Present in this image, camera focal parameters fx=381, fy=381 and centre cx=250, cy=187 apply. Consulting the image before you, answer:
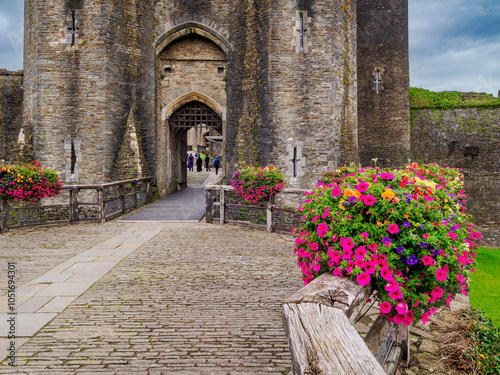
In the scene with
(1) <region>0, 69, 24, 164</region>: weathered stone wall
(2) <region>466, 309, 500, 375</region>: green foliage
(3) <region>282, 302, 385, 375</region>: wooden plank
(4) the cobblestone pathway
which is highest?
(1) <region>0, 69, 24, 164</region>: weathered stone wall

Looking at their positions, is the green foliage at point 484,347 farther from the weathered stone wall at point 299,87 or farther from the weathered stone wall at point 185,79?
the weathered stone wall at point 185,79

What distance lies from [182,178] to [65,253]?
1238 cm

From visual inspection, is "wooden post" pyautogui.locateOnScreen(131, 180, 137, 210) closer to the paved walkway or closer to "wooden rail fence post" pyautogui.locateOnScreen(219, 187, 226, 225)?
the paved walkway

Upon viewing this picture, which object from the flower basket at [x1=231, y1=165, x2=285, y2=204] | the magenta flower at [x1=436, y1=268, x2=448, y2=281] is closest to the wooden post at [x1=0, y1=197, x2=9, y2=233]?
the flower basket at [x1=231, y1=165, x2=285, y2=204]

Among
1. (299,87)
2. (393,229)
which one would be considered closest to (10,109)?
(299,87)

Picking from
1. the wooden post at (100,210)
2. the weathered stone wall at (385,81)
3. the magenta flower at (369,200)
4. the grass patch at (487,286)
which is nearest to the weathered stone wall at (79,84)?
the wooden post at (100,210)

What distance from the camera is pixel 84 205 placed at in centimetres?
1130

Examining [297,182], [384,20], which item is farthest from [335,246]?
[384,20]

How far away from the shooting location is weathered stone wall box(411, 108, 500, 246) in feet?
57.3

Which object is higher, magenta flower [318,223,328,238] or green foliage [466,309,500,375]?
magenta flower [318,223,328,238]

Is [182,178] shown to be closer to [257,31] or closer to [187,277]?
[257,31]

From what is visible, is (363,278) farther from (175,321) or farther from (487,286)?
(487,286)

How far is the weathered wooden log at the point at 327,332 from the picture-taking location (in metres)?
1.58

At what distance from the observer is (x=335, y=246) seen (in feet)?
9.02
